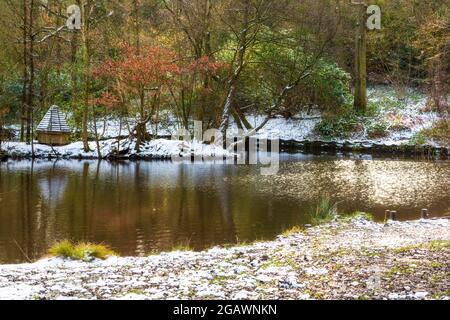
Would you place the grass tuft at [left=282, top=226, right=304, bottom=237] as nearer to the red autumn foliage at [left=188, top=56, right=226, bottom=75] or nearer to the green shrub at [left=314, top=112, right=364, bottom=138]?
the red autumn foliage at [left=188, top=56, right=226, bottom=75]

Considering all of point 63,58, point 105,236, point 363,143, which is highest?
point 63,58

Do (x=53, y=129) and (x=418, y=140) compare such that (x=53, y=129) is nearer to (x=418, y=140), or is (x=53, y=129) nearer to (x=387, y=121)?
(x=387, y=121)

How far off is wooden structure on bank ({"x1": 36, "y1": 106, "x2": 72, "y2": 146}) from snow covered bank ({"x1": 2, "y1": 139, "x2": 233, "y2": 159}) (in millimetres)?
618

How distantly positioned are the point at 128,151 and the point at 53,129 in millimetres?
3482

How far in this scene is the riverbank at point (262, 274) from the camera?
14.4 feet

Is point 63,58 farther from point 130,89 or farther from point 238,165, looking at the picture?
point 238,165

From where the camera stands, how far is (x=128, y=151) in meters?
21.0

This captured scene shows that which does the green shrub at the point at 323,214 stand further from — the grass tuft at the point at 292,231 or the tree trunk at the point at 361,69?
the tree trunk at the point at 361,69

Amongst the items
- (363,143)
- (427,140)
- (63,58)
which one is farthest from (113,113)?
(427,140)

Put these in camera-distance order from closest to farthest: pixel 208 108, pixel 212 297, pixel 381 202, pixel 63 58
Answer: pixel 212 297, pixel 381 202, pixel 208 108, pixel 63 58

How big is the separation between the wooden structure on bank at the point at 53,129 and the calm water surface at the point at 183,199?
8.82 feet

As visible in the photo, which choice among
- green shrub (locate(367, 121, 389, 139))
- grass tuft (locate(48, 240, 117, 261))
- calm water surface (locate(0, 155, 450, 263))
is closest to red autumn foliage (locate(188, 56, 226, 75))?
calm water surface (locate(0, 155, 450, 263))

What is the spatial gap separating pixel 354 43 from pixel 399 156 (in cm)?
968

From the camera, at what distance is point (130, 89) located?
65.4ft
